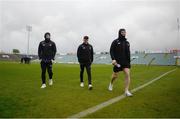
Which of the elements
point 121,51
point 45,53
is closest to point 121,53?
point 121,51

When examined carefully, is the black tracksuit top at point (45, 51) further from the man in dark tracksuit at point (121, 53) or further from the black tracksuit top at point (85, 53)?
the man in dark tracksuit at point (121, 53)

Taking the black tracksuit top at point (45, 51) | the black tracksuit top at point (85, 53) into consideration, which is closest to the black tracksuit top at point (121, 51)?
the black tracksuit top at point (85, 53)

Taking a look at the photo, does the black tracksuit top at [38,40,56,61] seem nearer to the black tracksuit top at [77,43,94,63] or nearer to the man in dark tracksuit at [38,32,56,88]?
the man in dark tracksuit at [38,32,56,88]

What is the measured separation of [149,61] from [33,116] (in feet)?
244

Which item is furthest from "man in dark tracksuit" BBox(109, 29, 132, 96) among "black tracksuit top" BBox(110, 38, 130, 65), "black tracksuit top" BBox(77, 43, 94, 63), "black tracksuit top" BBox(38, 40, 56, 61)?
"black tracksuit top" BBox(38, 40, 56, 61)

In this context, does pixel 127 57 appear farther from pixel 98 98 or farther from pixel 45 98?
pixel 45 98

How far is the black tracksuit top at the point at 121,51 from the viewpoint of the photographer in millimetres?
8680

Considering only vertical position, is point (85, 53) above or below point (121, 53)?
above

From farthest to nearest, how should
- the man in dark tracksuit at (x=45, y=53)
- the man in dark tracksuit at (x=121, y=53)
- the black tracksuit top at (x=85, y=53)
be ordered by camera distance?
the black tracksuit top at (x=85, y=53) → the man in dark tracksuit at (x=45, y=53) → the man in dark tracksuit at (x=121, y=53)

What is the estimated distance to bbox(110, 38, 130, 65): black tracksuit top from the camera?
8680 millimetres

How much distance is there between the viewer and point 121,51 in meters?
8.71

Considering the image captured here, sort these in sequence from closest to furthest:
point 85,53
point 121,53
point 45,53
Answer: point 121,53 < point 45,53 < point 85,53

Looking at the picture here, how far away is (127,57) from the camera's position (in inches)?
344

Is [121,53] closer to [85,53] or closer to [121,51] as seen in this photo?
[121,51]
